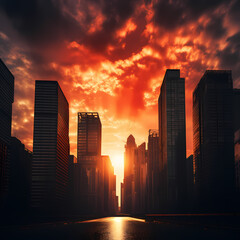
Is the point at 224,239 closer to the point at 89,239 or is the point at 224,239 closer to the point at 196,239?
the point at 196,239

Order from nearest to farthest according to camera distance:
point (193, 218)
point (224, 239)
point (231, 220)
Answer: point (224, 239), point (231, 220), point (193, 218)

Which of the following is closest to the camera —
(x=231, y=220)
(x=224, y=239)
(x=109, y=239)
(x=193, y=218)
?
(x=224, y=239)

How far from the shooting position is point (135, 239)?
71062 millimetres

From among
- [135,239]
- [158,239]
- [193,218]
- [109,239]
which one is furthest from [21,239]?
[193,218]

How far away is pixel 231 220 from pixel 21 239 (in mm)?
69879

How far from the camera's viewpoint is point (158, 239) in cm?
6869

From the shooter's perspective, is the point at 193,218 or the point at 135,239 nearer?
the point at 135,239

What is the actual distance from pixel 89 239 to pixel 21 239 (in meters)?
15.2

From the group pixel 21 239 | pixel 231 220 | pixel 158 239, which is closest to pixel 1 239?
pixel 21 239

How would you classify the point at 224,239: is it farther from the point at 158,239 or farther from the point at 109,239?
the point at 109,239

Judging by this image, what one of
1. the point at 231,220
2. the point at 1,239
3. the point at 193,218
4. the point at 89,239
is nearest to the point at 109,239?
the point at 89,239

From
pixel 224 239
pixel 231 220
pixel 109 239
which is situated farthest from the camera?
pixel 231 220

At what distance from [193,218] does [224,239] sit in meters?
88.4

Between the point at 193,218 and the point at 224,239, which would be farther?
the point at 193,218
